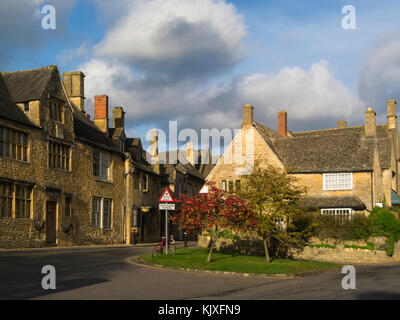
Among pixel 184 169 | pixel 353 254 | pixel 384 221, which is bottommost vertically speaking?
Answer: pixel 353 254

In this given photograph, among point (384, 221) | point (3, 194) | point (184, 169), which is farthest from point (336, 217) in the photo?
point (184, 169)

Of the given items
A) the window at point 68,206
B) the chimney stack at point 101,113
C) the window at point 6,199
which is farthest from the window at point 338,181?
the window at point 6,199

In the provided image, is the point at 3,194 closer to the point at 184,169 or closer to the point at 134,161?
the point at 134,161

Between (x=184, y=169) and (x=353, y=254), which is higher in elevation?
(x=184, y=169)

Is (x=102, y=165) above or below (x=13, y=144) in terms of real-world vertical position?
below

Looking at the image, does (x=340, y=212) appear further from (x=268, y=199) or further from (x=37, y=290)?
(x=37, y=290)

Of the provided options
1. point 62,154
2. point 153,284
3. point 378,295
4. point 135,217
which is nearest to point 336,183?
point 135,217

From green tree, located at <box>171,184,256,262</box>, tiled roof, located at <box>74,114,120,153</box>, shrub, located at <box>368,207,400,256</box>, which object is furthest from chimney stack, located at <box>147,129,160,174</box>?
green tree, located at <box>171,184,256,262</box>

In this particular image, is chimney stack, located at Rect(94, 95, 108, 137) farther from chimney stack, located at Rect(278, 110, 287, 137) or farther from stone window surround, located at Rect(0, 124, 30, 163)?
chimney stack, located at Rect(278, 110, 287, 137)

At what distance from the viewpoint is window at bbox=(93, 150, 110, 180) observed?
39000 mm

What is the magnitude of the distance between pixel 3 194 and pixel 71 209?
7.31m

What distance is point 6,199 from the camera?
94.2 ft

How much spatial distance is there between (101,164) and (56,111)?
7366mm

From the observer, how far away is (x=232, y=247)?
31703 millimetres
